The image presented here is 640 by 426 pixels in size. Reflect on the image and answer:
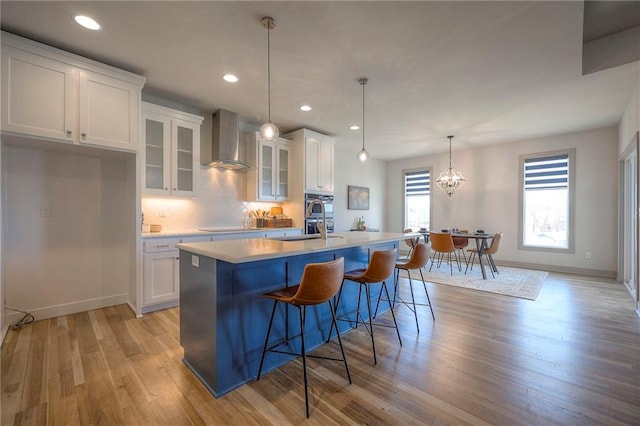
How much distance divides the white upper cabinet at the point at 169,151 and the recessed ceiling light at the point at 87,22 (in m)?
1.06

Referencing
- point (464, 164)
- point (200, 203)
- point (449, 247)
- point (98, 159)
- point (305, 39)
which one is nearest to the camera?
point (305, 39)

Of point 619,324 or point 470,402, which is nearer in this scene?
point 470,402

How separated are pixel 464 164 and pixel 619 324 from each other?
14.6 ft

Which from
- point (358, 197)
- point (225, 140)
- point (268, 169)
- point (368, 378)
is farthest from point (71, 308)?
point (358, 197)

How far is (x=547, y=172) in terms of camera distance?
19.1 ft

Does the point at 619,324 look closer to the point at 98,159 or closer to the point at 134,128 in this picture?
the point at 134,128

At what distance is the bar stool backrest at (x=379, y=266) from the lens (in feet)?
7.81

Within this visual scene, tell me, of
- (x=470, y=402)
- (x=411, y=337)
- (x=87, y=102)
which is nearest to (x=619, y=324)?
(x=411, y=337)

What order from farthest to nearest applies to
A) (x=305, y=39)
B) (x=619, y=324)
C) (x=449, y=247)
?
1. (x=449, y=247)
2. (x=619, y=324)
3. (x=305, y=39)

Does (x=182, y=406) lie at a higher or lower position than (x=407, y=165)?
lower

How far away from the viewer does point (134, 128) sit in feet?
10.00

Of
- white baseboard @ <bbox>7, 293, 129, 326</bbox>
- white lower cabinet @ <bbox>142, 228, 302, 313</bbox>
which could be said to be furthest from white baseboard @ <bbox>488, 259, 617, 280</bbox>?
white baseboard @ <bbox>7, 293, 129, 326</bbox>

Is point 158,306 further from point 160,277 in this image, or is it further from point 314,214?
point 314,214

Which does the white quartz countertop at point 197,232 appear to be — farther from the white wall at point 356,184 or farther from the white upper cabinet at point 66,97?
the white wall at point 356,184
